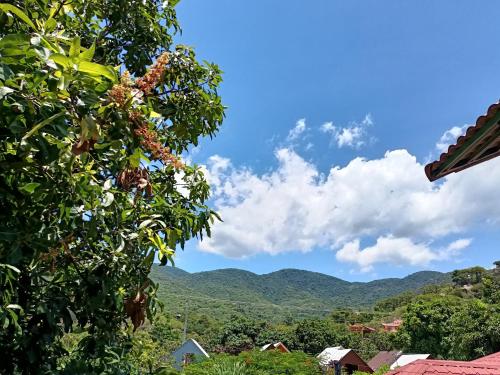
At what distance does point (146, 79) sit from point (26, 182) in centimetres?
56

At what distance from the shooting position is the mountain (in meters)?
88.4

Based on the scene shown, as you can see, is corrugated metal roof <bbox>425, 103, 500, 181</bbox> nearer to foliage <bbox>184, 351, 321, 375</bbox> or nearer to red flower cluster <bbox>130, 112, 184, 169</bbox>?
red flower cluster <bbox>130, 112, 184, 169</bbox>

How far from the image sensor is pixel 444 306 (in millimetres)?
29047

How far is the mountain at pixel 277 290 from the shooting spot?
3482 inches

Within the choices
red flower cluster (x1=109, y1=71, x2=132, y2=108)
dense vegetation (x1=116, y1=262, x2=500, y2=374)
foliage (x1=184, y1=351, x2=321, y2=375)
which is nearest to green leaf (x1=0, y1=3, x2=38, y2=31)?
red flower cluster (x1=109, y1=71, x2=132, y2=108)

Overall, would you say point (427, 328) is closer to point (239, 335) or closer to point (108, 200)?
point (239, 335)

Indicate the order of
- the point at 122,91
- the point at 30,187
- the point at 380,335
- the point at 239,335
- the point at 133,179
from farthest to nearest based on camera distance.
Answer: the point at 380,335, the point at 239,335, the point at 133,179, the point at 122,91, the point at 30,187

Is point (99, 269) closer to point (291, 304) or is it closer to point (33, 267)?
point (33, 267)

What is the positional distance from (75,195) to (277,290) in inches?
5598

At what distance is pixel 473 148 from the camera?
2.84 meters

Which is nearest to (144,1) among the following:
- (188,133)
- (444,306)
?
(188,133)

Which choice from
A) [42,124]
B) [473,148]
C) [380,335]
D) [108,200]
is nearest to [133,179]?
[108,200]

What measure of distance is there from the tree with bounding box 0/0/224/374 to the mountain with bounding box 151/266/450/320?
7090 cm

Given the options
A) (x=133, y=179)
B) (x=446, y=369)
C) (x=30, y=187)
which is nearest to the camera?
(x=30, y=187)
